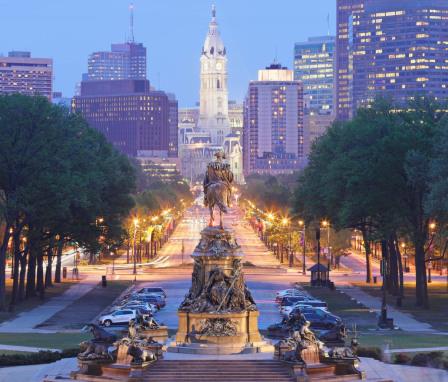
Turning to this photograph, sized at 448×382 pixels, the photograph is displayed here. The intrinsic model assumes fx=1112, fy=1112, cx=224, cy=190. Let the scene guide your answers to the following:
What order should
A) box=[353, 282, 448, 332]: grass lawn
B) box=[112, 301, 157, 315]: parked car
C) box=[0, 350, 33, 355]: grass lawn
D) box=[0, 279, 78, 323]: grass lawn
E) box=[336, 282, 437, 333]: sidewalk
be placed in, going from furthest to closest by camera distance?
box=[0, 279, 78, 323]: grass lawn, box=[353, 282, 448, 332]: grass lawn, box=[112, 301, 157, 315]: parked car, box=[336, 282, 437, 333]: sidewalk, box=[0, 350, 33, 355]: grass lawn

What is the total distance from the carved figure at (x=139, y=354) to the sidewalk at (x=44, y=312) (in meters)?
23.7

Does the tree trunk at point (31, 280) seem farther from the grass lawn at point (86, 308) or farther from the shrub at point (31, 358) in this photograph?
the shrub at point (31, 358)

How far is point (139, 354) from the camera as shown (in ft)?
130

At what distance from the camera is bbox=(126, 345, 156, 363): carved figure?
1553 inches

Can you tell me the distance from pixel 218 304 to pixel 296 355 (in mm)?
4380

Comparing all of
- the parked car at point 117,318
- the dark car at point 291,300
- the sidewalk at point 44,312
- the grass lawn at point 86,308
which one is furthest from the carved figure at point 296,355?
the dark car at point 291,300

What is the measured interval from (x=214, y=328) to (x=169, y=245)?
5361 inches

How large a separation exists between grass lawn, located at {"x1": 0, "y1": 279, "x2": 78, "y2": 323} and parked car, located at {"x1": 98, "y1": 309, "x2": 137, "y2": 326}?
8538 millimetres

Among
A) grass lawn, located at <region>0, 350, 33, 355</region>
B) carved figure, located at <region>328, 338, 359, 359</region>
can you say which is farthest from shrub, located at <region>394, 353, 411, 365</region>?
grass lawn, located at <region>0, 350, 33, 355</region>

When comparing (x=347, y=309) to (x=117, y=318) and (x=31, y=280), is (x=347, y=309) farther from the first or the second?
(x=31, y=280)

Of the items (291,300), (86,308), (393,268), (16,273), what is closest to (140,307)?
(86,308)

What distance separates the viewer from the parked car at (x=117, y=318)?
210 feet

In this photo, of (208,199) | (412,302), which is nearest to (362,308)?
(412,302)

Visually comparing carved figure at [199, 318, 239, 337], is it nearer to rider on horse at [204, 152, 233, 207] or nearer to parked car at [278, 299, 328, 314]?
rider on horse at [204, 152, 233, 207]
